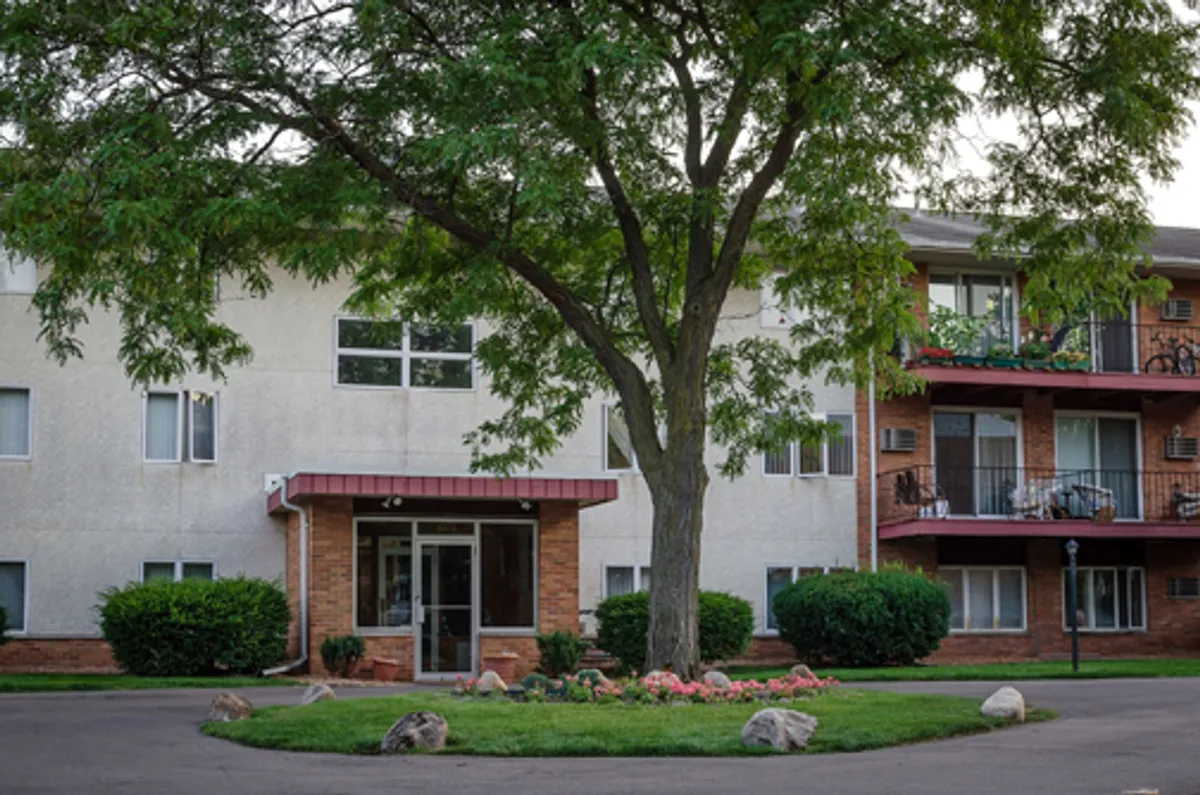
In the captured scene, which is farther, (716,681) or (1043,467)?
(1043,467)

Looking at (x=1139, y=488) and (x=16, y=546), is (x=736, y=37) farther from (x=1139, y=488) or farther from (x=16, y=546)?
(x=1139, y=488)

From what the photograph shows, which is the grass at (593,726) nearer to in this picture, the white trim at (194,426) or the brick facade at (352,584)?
the brick facade at (352,584)

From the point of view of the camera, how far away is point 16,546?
24.9m

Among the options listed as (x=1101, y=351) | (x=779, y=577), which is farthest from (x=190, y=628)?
(x=1101, y=351)

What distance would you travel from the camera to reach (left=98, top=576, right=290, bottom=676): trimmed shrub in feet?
74.9

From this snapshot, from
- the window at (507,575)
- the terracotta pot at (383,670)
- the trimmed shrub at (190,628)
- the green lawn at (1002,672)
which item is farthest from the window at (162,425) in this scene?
the green lawn at (1002,672)

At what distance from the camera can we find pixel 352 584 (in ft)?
80.9

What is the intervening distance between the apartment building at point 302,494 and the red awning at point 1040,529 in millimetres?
5149

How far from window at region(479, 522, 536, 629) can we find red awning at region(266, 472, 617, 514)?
2.98ft

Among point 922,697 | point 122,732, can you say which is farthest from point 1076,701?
point 122,732

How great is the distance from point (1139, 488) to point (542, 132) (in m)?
19.5

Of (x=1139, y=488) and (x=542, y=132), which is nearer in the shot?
(x=542, y=132)

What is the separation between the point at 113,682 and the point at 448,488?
556cm

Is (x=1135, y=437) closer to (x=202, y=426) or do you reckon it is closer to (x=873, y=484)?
(x=873, y=484)
